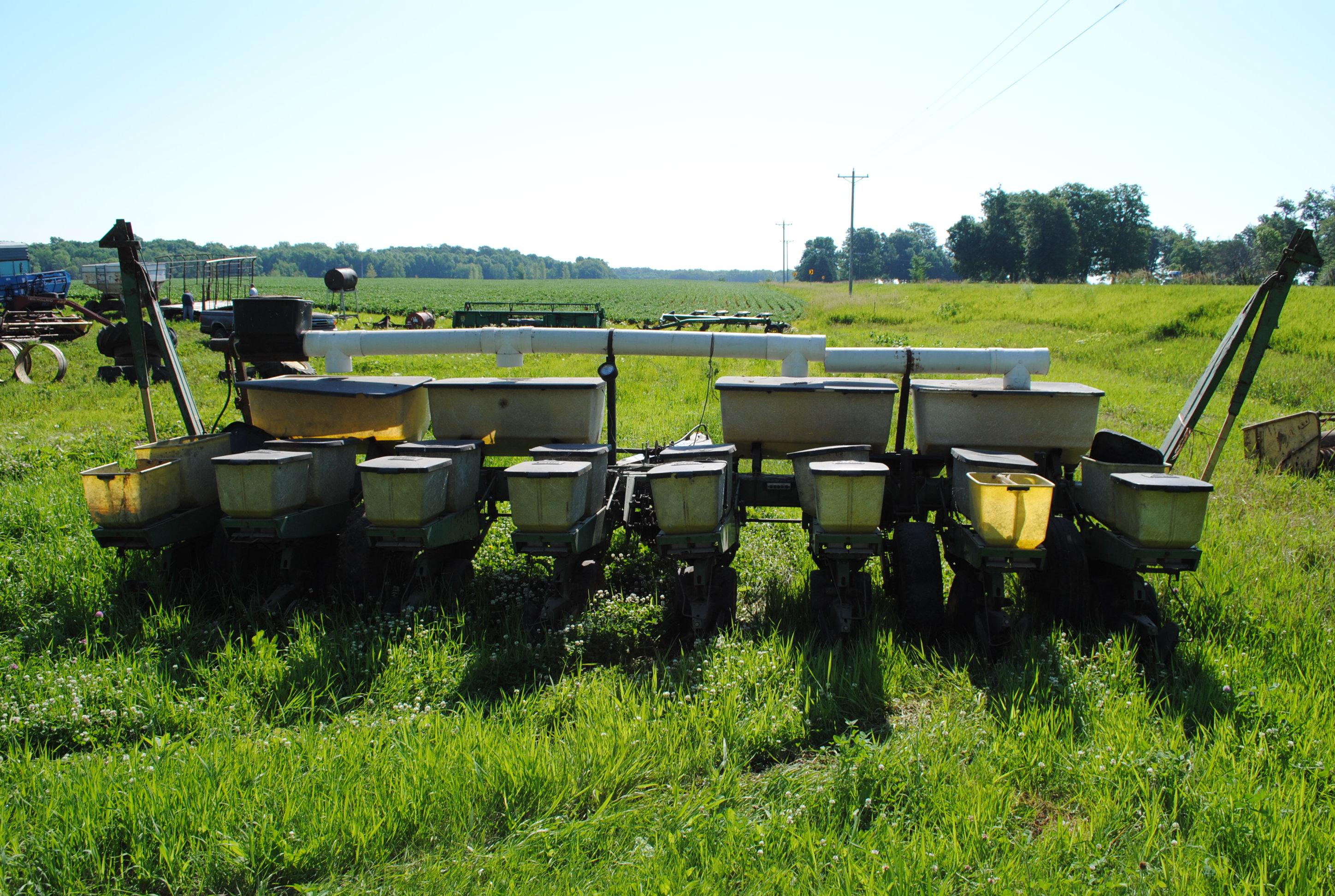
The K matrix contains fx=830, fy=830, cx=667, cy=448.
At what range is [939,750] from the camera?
126 inches

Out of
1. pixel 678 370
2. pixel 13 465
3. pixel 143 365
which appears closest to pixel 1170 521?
pixel 143 365

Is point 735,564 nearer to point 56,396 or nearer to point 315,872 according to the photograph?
point 315,872

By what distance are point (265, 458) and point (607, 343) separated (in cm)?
215

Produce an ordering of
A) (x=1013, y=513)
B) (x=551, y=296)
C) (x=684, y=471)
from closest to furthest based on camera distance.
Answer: (x=1013, y=513), (x=684, y=471), (x=551, y=296)

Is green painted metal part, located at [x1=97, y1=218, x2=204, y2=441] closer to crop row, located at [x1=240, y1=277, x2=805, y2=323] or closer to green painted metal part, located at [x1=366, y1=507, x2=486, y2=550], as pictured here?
green painted metal part, located at [x1=366, y1=507, x2=486, y2=550]

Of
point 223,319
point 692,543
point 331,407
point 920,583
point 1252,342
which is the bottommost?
point 920,583

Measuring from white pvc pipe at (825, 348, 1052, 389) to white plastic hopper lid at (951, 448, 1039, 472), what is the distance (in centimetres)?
76

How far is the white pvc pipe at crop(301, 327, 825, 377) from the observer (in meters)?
5.31

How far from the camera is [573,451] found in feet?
14.9

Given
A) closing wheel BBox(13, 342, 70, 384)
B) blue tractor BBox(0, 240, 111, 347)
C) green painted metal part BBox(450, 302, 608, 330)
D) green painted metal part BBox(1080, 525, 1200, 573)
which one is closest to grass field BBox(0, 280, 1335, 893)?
green painted metal part BBox(1080, 525, 1200, 573)

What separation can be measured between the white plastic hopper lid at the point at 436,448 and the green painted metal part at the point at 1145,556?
135 inches

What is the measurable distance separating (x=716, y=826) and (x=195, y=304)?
3218 cm

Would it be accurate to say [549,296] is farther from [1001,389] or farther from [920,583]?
Result: [920,583]

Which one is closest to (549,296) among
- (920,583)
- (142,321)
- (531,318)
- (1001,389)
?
(531,318)
